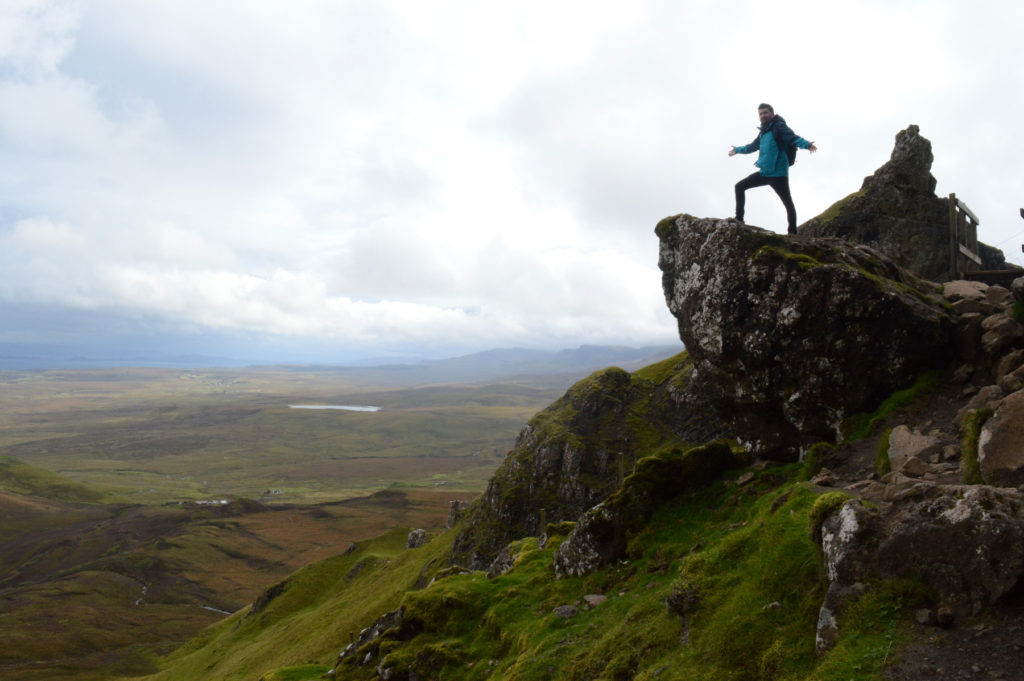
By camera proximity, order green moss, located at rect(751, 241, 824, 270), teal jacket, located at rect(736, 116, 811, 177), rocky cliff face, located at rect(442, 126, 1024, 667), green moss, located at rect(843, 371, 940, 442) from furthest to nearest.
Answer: teal jacket, located at rect(736, 116, 811, 177)
green moss, located at rect(751, 241, 824, 270)
green moss, located at rect(843, 371, 940, 442)
rocky cliff face, located at rect(442, 126, 1024, 667)

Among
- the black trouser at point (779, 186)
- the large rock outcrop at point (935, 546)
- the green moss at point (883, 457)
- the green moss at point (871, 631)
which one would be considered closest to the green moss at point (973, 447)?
the large rock outcrop at point (935, 546)

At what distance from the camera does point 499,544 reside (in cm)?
6781

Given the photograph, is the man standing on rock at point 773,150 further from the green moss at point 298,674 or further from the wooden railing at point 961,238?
the green moss at point 298,674

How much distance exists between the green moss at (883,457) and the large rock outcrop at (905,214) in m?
28.9

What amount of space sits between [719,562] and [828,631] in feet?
15.2

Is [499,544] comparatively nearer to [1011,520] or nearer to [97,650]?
[1011,520]

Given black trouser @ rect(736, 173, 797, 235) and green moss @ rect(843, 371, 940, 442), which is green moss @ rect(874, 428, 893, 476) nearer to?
green moss @ rect(843, 371, 940, 442)

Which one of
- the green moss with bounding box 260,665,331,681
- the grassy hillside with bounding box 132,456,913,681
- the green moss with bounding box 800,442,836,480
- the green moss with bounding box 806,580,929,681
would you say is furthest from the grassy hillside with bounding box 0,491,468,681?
the green moss with bounding box 806,580,929,681

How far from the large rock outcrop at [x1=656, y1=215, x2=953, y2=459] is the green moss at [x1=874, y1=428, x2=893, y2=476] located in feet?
10.9

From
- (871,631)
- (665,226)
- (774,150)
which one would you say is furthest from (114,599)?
(871,631)

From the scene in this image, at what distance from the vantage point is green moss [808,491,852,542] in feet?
43.5

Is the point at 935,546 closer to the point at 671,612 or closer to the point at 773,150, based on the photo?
the point at 671,612

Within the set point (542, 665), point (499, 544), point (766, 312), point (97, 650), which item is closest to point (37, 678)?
point (97, 650)

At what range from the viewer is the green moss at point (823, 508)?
1326 centimetres
